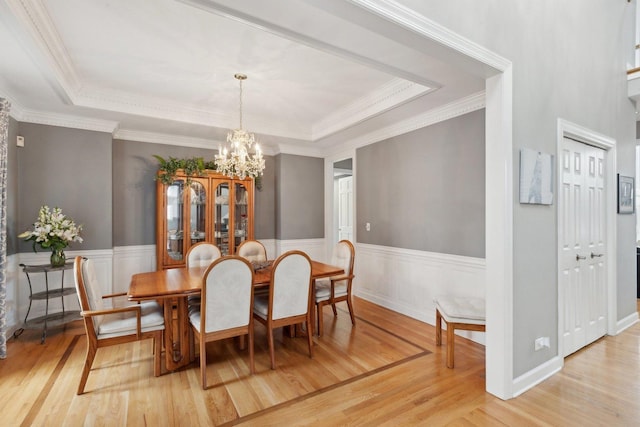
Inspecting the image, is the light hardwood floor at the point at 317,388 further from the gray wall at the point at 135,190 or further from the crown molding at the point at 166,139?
the crown molding at the point at 166,139

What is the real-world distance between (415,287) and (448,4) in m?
3.01

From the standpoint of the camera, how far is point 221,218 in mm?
4668

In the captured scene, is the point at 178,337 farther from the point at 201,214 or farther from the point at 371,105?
the point at 371,105

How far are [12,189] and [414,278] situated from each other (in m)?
4.63

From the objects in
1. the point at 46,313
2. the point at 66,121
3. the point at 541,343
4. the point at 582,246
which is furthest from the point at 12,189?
the point at 582,246

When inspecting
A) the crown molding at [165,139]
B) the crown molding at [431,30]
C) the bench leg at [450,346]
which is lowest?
the bench leg at [450,346]

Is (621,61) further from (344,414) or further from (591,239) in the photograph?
(344,414)

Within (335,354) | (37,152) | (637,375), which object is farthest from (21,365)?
(637,375)

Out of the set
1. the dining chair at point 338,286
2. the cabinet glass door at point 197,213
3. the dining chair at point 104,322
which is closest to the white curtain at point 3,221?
the dining chair at point 104,322

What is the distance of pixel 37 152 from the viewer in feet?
12.0

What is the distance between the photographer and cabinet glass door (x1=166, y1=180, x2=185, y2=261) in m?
4.33

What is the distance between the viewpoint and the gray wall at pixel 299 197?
5.32m

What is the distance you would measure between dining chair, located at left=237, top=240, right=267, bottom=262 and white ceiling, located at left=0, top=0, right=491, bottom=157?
160 cm

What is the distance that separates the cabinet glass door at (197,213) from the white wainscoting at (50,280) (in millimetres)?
1015
